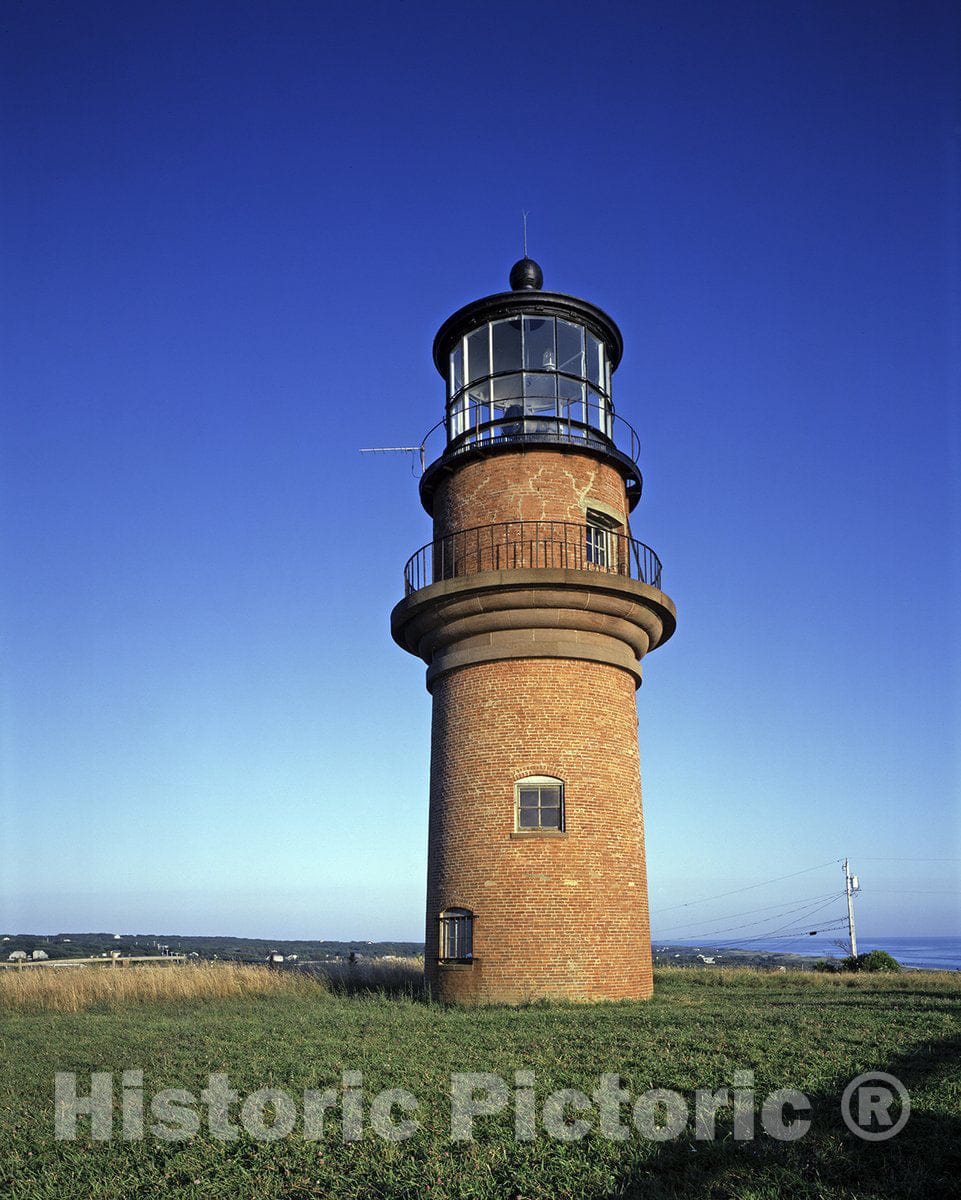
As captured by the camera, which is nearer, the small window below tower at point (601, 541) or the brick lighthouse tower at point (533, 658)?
the brick lighthouse tower at point (533, 658)

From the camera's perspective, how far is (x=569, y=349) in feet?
61.5

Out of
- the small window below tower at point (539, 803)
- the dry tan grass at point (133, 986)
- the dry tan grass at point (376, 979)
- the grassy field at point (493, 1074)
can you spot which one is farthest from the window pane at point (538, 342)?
the dry tan grass at point (133, 986)

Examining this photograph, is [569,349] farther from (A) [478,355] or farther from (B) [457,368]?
(B) [457,368]

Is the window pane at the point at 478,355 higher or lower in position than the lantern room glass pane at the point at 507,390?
higher

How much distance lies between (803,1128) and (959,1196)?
1.34 metres

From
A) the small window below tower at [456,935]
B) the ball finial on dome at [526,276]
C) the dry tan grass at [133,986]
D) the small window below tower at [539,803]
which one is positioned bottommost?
the dry tan grass at [133,986]

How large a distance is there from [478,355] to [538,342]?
1.13 m

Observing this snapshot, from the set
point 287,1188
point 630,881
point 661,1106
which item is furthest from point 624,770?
point 287,1188

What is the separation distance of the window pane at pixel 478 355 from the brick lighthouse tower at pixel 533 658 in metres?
0.04

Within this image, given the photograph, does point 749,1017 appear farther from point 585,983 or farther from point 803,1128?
point 803,1128

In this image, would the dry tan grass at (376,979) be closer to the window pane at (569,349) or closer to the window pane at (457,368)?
the window pane at (457,368)

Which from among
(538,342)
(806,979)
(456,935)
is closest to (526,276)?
(538,342)

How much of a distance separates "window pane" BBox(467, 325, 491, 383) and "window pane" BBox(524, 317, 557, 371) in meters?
0.74

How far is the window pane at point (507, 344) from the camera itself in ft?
61.4
